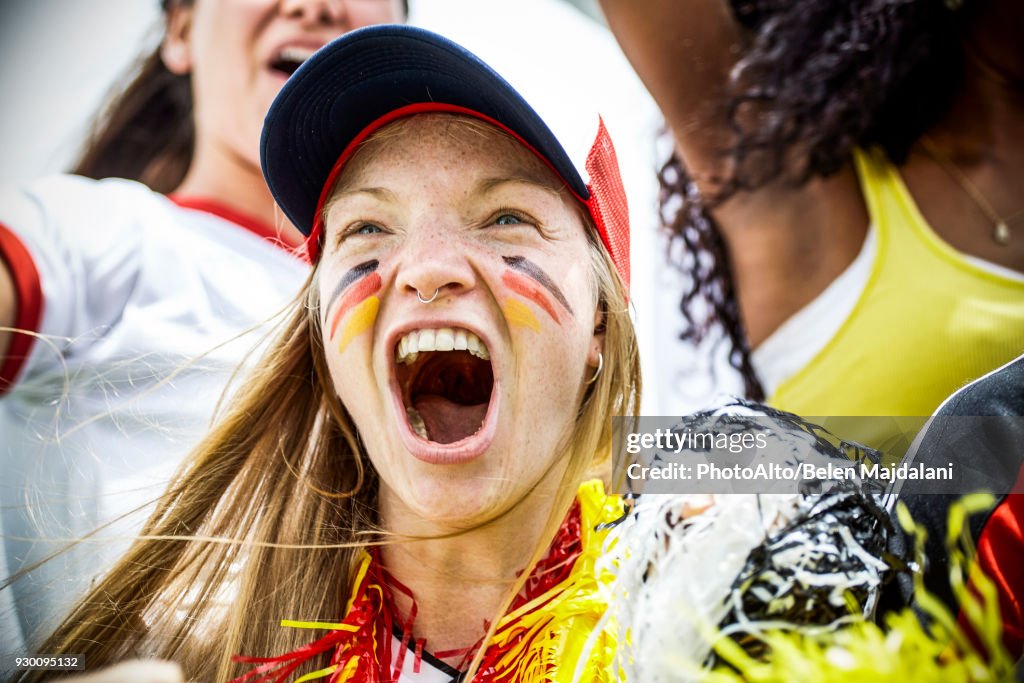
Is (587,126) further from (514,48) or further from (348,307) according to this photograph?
(348,307)

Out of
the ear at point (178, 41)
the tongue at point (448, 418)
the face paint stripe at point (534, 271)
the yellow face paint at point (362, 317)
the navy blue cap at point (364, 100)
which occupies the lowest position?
the tongue at point (448, 418)

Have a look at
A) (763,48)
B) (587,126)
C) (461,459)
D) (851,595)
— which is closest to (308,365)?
(461,459)

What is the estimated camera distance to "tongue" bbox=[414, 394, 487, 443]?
1008 millimetres

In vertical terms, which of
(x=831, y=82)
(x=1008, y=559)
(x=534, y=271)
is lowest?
(x=1008, y=559)

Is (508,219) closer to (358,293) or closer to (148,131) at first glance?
(358,293)

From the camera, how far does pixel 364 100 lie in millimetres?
996

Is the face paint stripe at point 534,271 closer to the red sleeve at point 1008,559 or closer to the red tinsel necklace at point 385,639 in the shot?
the red tinsel necklace at point 385,639

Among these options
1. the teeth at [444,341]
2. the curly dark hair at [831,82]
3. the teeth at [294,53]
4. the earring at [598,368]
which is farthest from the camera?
the teeth at [294,53]

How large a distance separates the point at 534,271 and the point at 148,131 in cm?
140

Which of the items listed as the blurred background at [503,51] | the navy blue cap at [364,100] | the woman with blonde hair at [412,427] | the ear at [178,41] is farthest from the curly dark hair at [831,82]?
the ear at [178,41]

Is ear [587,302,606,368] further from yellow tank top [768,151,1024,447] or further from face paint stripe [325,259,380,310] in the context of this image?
yellow tank top [768,151,1024,447]

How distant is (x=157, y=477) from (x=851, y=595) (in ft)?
2.79

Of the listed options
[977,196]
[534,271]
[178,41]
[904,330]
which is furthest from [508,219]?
[178,41]

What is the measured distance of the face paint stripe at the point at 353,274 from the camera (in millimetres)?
936
